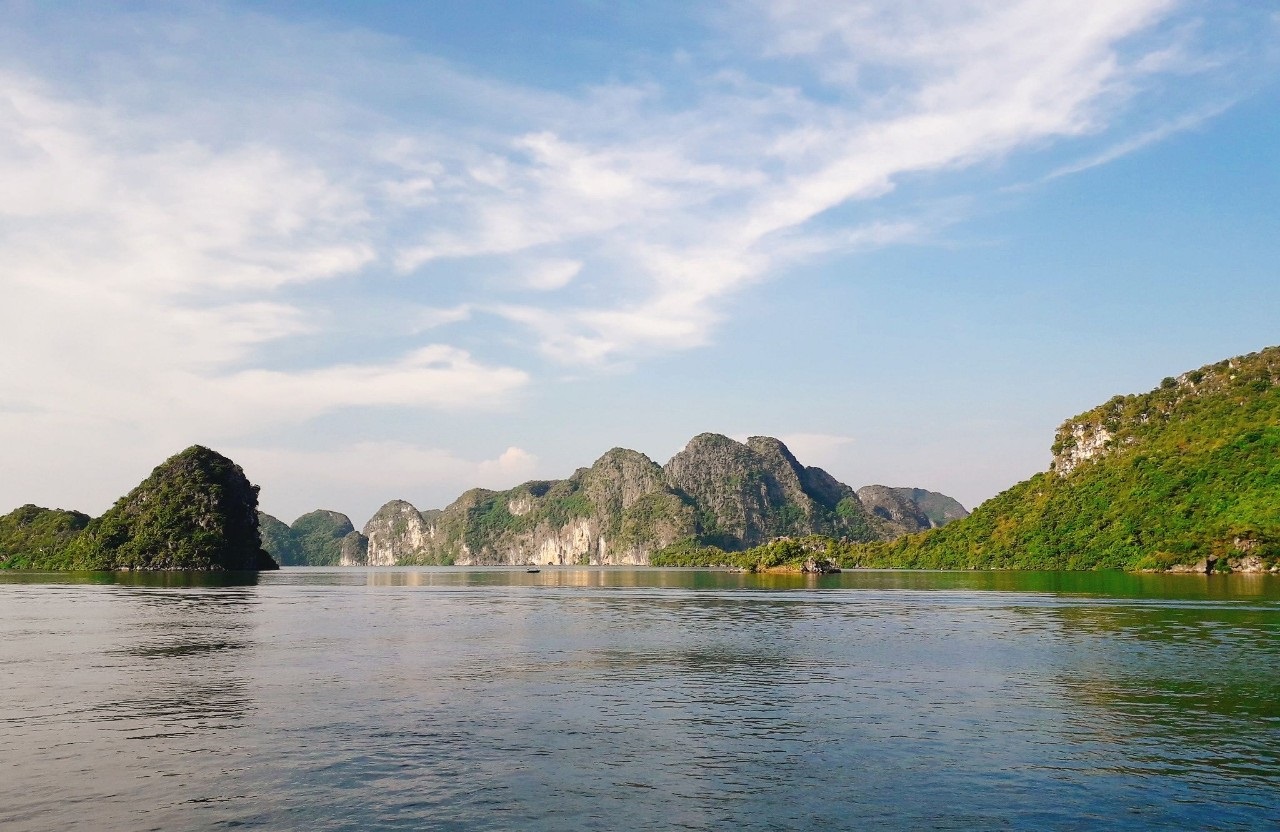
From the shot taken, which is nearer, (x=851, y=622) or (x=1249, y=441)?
(x=851, y=622)

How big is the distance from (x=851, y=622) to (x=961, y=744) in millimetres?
48106

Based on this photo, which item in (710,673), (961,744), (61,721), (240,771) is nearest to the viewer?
(240,771)

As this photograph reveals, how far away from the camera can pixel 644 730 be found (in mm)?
30234

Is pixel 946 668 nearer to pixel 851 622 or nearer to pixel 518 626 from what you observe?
pixel 851 622

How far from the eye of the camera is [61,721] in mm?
31672

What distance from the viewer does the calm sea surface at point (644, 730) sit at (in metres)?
21.4

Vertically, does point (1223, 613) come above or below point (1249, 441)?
below

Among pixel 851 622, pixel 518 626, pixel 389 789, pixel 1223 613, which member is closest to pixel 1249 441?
pixel 1223 613

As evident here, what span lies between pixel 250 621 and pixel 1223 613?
84.6 metres

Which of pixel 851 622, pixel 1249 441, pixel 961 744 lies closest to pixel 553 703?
pixel 961 744

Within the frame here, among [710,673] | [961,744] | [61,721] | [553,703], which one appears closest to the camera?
[961,744]

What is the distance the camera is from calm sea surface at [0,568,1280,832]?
21422 millimetres

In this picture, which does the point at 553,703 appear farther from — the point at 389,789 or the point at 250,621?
the point at 250,621

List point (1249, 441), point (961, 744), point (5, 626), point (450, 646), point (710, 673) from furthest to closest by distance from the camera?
point (1249, 441), point (5, 626), point (450, 646), point (710, 673), point (961, 744)
